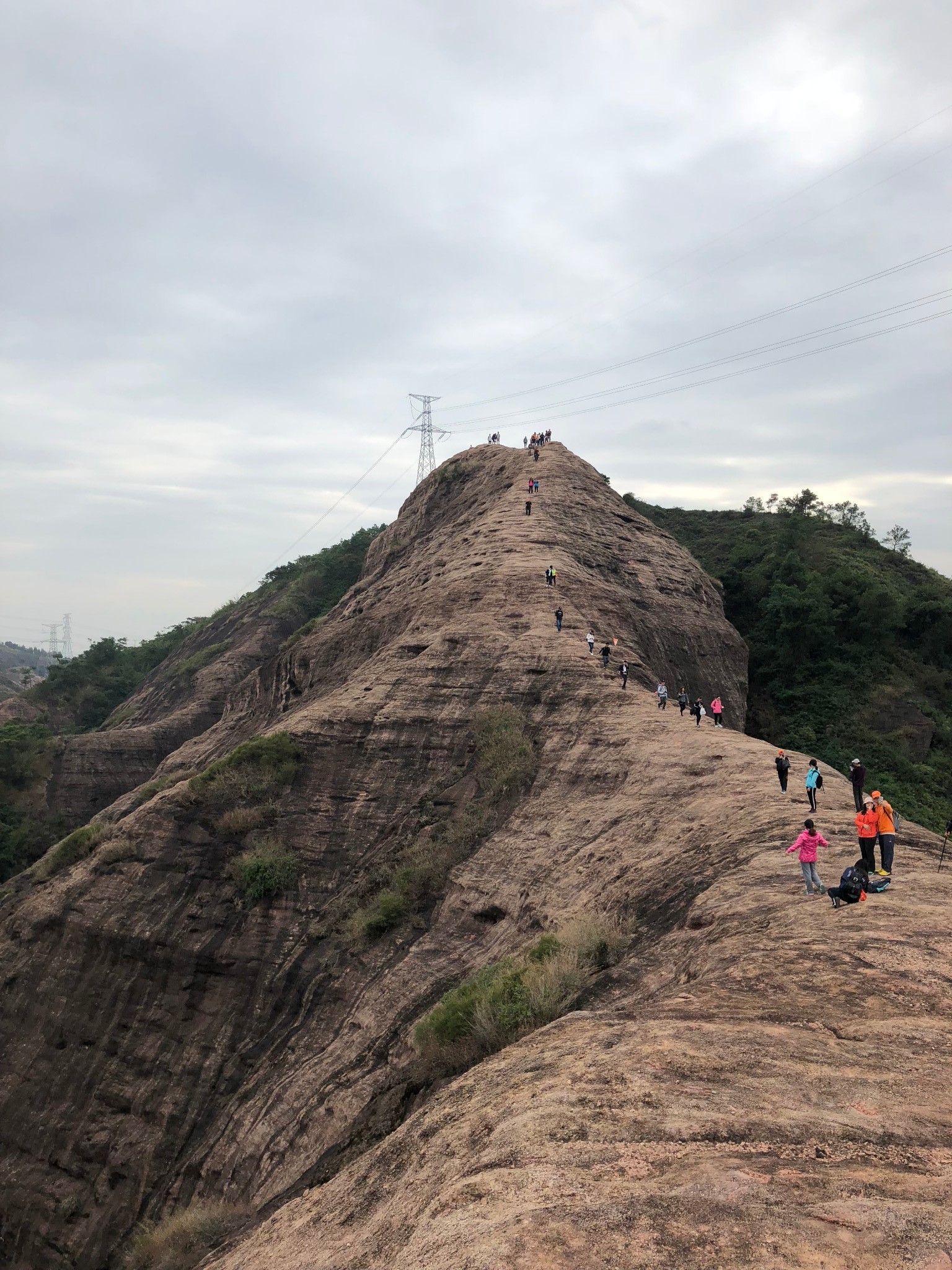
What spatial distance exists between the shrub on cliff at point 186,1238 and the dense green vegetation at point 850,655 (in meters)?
24.6

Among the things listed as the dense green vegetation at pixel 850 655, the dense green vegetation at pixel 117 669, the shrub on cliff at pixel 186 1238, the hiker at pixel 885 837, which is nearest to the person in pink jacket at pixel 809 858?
the hiker at pixel 885 837

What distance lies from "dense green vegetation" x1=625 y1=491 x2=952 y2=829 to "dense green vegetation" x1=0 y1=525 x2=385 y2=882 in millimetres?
24818

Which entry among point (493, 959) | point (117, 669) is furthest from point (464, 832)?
point (117, 669)

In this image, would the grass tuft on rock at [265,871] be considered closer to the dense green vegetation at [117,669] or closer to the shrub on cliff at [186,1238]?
the shrub on cliff at [186,1238]

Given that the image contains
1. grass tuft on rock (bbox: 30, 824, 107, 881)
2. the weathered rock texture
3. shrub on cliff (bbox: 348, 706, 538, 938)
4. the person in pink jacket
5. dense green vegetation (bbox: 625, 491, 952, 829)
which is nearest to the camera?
the weathered rock texture

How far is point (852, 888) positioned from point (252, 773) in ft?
50.0

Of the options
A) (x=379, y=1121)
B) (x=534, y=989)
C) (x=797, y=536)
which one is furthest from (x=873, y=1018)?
(x=797, y=536)

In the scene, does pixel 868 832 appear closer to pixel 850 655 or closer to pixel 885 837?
pixel 885 837

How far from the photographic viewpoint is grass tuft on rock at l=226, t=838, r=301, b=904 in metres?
17.2

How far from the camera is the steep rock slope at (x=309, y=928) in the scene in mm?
12891

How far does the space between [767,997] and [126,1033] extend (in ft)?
48.6

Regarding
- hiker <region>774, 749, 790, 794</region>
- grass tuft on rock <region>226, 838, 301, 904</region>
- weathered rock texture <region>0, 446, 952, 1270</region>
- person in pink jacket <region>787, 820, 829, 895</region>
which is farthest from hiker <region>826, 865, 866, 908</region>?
grass tuft on rock <region>226, 838, 301, 904</region>

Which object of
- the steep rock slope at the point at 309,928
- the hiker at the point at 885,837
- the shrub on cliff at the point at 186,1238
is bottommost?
the shrub on cliff at the point at 186,1238

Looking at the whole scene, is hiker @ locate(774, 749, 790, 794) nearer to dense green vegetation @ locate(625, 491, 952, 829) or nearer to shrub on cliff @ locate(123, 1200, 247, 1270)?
shrub on cliff @ locate(123, 1200, 247, 1270)
